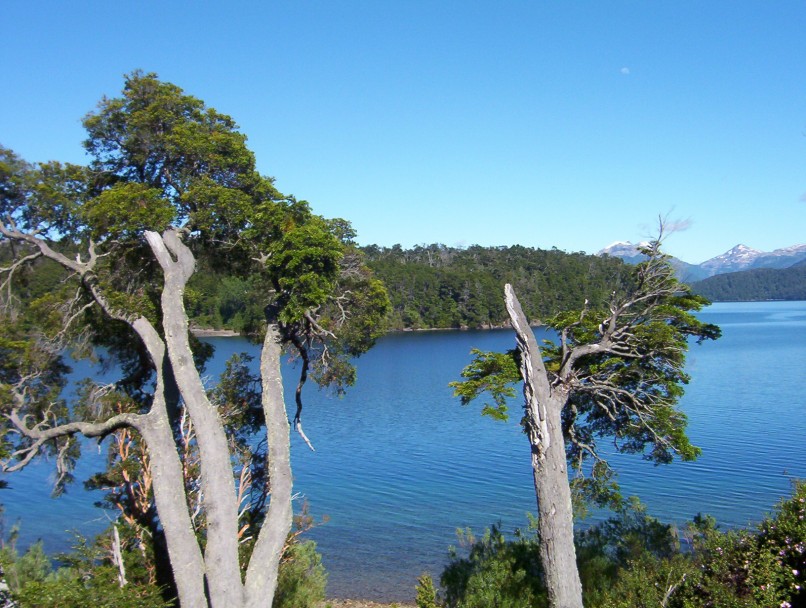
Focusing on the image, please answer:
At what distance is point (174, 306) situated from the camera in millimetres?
9203

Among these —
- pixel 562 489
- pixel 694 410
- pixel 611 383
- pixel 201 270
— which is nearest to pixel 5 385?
pixel 201 270

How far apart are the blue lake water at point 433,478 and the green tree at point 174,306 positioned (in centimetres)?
451

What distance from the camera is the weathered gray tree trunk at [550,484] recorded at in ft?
26.3

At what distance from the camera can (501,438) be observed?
1040 inches

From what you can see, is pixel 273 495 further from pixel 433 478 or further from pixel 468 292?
pixel 468 292

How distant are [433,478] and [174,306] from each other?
14555 millimetres

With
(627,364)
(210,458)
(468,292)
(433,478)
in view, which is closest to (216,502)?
(210,458)

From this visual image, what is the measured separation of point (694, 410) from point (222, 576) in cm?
2542

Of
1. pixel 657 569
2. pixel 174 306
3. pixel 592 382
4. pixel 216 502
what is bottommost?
pixel 657 569

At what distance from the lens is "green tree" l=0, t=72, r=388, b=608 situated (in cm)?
873

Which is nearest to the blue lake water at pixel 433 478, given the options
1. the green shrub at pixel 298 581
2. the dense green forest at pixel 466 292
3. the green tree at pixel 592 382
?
the green tree at pixel 592 382

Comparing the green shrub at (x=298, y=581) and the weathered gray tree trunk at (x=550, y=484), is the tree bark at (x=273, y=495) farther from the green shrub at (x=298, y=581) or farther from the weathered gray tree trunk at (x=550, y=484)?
the weathered gray tree trunk at (x=550, y=484)

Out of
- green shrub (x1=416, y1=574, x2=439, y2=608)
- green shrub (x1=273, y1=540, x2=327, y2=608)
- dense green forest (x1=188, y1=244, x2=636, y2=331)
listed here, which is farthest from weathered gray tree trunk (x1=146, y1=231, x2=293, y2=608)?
dense green forest (x1=188, y1=244, x2=636, y2=331)

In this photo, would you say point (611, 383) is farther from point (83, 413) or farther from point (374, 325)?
point (83, 413)
